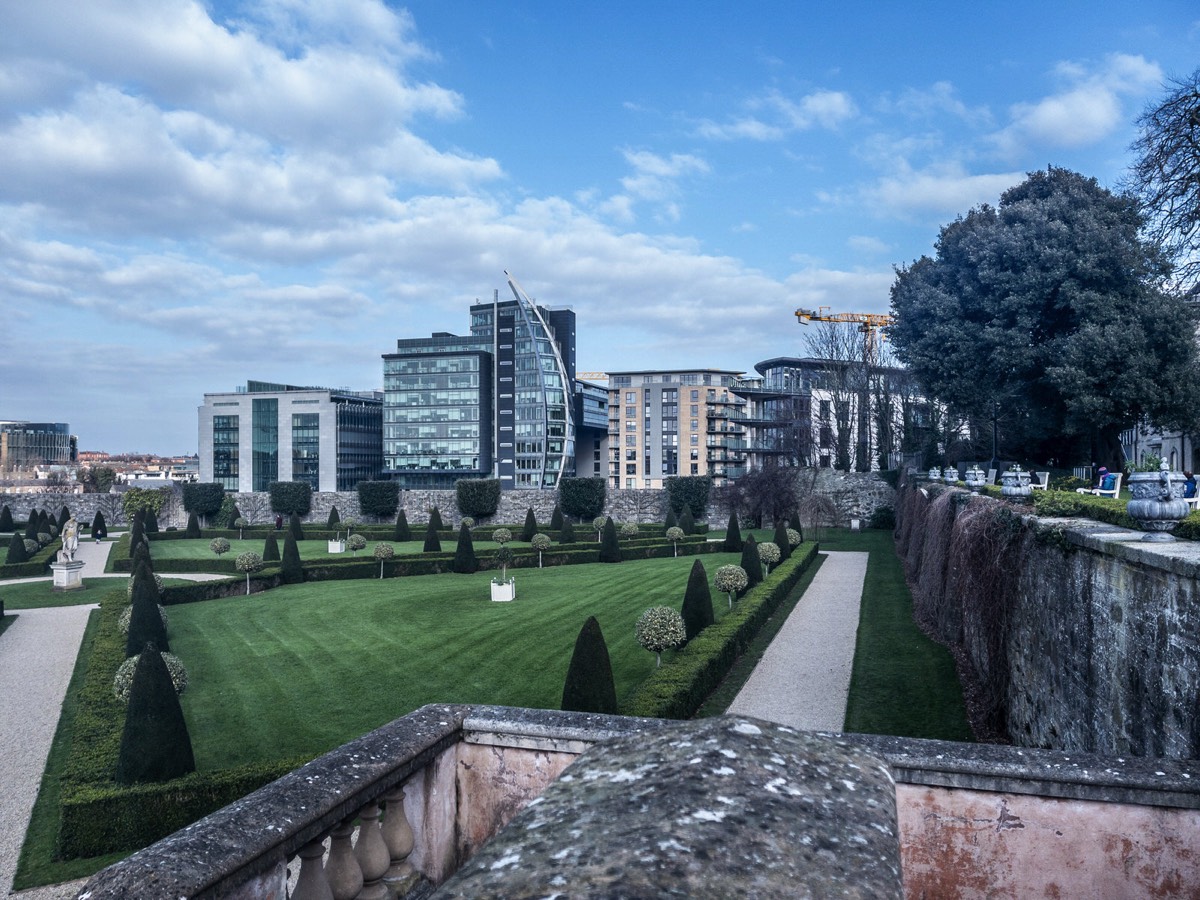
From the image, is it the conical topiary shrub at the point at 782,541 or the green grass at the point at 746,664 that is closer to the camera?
the green grass at the point at 746,664

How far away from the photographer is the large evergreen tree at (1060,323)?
61.6 feet

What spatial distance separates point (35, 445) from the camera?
127m

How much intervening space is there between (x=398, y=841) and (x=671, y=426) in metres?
98.1

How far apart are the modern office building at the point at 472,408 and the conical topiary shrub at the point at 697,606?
60.7 m

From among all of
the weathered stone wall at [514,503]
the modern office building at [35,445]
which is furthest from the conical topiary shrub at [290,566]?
the modern office building at [35,445]

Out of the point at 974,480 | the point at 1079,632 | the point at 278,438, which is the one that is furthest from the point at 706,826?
the point at 278,438

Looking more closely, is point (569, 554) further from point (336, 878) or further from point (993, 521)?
point (336, 878)

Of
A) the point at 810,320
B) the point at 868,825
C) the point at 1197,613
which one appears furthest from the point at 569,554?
the point at 810,320

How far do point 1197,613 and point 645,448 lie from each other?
97.3 metres

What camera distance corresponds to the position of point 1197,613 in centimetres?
498

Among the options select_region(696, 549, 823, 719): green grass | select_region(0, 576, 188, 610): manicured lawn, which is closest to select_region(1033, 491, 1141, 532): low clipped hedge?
select_region(696, 549, 823, 719): green grass

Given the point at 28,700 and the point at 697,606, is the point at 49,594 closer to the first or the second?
the point at 28,700

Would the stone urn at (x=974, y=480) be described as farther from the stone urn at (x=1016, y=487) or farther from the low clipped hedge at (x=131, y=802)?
the low clipped hedge at (x=131, y=802)

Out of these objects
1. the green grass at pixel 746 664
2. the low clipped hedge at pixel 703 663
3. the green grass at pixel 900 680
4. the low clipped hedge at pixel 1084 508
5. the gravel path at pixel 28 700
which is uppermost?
the low clipped hedge at pixel 1084 508
